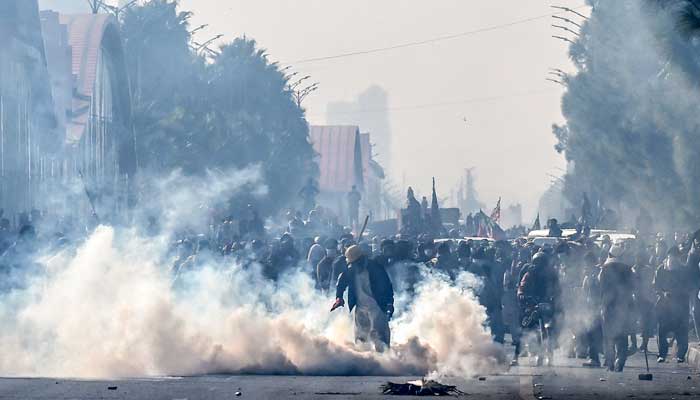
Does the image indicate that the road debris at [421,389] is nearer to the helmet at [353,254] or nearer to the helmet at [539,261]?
the helmet at [353,254]

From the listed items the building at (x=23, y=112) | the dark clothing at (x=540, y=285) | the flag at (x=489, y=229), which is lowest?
the dark clothing at (x=540, y=285)

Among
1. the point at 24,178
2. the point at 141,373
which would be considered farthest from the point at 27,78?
the point at 141,373

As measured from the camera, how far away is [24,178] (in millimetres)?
43344

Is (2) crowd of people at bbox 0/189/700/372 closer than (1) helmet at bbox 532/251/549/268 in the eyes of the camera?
Yes

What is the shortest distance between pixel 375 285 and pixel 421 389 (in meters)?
4.18

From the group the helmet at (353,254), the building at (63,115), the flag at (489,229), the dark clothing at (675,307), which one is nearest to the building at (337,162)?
the building at (63,115)

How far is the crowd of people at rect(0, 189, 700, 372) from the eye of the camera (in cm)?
1834

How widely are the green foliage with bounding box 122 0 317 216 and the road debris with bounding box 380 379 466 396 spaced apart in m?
48.3

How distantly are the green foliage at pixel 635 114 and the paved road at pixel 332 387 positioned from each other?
1844cm

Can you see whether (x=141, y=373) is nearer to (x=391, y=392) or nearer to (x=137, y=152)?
(x=391, y=392)

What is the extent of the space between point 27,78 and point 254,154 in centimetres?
3150

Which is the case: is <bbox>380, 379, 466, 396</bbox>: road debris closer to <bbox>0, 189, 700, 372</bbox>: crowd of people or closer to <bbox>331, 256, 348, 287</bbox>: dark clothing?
<bbox>0, 189, 700, 372</bbox>: crowd of people

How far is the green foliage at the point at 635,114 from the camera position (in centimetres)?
4444

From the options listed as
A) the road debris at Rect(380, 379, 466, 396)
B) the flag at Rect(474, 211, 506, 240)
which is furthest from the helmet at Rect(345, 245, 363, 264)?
the flag at Rect(474, 211, 506, 240)
